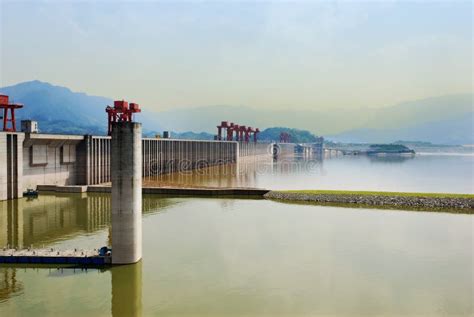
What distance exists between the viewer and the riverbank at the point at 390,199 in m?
47.3

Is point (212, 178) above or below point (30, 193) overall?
above

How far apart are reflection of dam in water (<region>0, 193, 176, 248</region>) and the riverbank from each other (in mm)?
15872

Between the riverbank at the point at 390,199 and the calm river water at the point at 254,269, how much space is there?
5.74 meters

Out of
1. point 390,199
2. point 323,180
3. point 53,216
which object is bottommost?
point 53,216

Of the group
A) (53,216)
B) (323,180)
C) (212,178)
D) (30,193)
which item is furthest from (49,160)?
(323,180)

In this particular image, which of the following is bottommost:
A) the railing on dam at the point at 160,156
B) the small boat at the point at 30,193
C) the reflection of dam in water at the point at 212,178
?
the small boat at the point at 30,193

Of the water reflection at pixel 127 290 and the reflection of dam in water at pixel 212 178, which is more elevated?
the reflection of dam in water at pixel 212 178

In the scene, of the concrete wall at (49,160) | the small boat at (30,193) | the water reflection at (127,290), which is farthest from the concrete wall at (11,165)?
the water reflection at (127,290)

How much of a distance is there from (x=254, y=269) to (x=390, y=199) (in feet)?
98.2

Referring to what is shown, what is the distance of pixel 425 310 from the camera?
19031mm

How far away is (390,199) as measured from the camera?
162 feet

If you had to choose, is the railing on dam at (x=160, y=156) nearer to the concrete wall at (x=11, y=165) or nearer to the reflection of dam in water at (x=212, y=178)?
the reflection of dam in water at (x=212, y=178)

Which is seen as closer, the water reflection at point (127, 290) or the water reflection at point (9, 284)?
the water reflection at point (127, 290)

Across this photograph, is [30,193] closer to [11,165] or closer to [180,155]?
[11,165]
